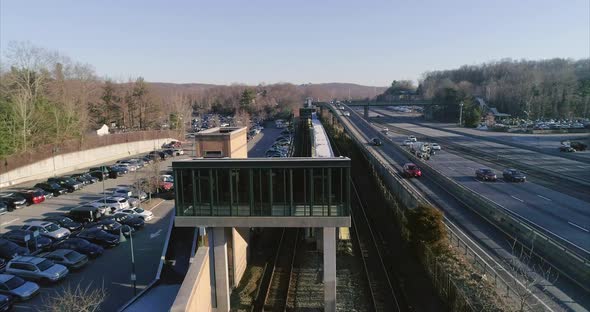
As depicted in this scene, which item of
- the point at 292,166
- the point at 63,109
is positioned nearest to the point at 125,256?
the point at 292,166

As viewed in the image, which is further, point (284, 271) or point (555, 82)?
point (555, 82)

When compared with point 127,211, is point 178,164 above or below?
above

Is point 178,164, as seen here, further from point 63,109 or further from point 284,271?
point 63,109

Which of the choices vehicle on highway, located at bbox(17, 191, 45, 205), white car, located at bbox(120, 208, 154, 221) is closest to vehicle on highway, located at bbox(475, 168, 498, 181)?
white car, located at bbox(120, 208, 154, 221)

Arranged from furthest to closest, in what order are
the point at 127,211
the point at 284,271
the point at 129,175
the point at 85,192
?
1. the point at 129,175
2. the point at 85,192
3. the point at 127,211
4. the point at 284,271

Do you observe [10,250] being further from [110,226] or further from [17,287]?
[17,287]

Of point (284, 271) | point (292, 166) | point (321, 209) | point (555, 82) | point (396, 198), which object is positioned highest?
point (555, 82)

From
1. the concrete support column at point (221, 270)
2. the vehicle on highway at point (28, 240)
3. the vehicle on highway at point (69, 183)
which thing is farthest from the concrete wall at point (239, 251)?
the vehicle on highway at point (69, 183)
